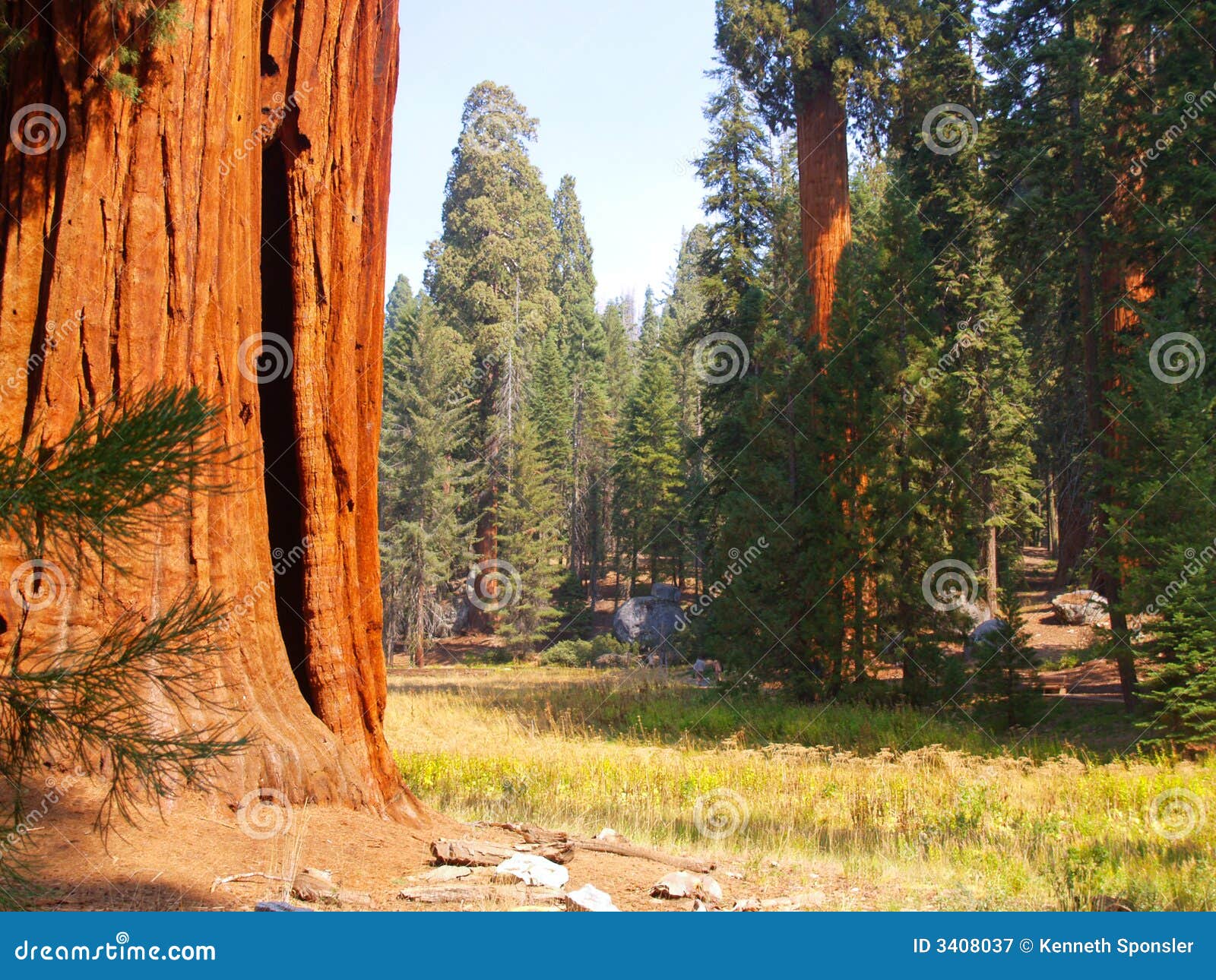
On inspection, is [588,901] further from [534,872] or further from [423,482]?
[423,482]

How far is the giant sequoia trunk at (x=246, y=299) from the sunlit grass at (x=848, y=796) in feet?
8.03

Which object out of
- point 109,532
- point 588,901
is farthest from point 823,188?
point 109,532

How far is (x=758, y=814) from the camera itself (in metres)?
9.02

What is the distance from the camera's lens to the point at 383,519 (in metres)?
46.4

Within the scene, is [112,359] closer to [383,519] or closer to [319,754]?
[319,754]

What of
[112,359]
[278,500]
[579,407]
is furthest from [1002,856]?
[579,407]

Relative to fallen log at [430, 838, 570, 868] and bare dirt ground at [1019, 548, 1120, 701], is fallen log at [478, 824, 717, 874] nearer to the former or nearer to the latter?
fallen log at [430, 838, 570, 868]

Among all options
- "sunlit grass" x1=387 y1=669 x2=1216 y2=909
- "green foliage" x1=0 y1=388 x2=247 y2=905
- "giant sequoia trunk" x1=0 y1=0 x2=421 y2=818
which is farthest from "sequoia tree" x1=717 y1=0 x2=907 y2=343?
"green foliage" x1=0 y1=388 x2=247 y2=905

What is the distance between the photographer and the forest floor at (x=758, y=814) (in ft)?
16.6

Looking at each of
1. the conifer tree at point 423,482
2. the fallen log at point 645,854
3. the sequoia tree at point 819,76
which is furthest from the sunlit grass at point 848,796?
the conifer tree at point 423,482

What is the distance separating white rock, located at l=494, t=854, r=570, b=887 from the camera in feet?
17.7

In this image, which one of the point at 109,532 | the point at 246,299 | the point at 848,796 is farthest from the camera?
the point at 848,796

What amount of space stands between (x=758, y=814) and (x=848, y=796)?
1.24 metres

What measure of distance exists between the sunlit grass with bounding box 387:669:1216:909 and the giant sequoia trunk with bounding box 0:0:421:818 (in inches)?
96.4
